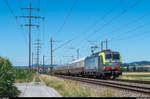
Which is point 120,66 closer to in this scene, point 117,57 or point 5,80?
point 117,57

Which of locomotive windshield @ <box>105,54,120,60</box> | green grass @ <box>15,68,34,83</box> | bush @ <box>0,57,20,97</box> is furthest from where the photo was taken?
locomotive windshield @ <box>105,54,120,60</box>

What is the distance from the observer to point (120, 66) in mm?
33188

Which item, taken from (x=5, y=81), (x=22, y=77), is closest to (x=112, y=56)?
(x=22, y=77)

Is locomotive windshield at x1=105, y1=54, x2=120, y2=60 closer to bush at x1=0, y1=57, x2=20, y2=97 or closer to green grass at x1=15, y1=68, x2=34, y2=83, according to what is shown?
green grass at x1=15, y1=68, x2=34, y2=83

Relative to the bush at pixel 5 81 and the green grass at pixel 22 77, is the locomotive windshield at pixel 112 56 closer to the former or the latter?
the green grass at pixel 22 77

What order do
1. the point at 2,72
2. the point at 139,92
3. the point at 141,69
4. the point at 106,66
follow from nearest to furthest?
the point at 2,72 < the point at 139,92 < the point at 106,66 < the point at 141,69

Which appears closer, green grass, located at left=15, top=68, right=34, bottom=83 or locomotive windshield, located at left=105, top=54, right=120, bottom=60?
green grass, located at left=15, top=68, right=34, bottom=83

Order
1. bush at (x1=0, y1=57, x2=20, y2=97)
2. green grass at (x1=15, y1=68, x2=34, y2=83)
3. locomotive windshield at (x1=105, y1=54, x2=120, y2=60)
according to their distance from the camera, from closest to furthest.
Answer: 1. bush at (x1=0, y1=57, x2=20, y2=97)
2. green grass at (x1=15, y1=68, x2=34, y2=83)
3. locomotive windshield at (x1=105, y1=54, x2=120, y2=60)

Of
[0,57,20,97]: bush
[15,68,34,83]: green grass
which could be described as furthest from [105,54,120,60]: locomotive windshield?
[0,57,20,97]: bush

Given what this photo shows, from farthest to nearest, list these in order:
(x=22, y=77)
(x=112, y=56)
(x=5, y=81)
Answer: (x=22, y=77)
(x=112, y=56)
(x=5, y=81)

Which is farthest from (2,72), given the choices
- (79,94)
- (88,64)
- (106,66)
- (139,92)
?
(88,64)

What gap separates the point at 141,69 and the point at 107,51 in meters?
114

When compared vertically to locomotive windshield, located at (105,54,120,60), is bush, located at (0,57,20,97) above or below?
below

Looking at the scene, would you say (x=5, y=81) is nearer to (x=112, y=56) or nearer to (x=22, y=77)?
(x=112, y=56)
